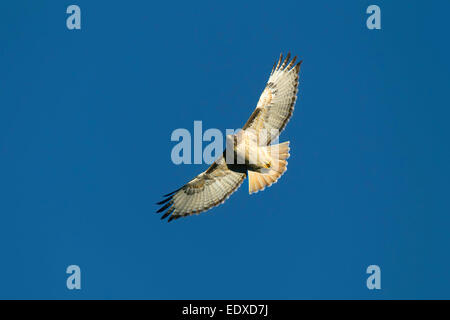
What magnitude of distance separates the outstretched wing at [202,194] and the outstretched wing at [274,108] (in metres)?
0.88

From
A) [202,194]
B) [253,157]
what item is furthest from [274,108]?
[202,194]

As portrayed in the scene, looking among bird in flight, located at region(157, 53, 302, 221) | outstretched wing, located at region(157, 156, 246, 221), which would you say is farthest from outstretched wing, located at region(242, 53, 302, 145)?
outstretched wing, located at region(157, 156, 246, 221)

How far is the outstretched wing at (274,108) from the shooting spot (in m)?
13.2

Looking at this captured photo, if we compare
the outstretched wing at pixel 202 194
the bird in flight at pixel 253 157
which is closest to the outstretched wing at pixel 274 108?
the bird in flight at pixel 253 157

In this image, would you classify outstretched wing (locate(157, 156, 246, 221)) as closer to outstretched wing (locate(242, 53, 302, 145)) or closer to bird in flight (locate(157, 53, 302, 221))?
bird in flight (locate(157, 53, 302, 221))

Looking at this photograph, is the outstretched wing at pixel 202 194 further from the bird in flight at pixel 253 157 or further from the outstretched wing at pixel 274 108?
the outstretched wing at pixel 274 108

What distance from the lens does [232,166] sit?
1320cm

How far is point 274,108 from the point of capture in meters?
13.3
